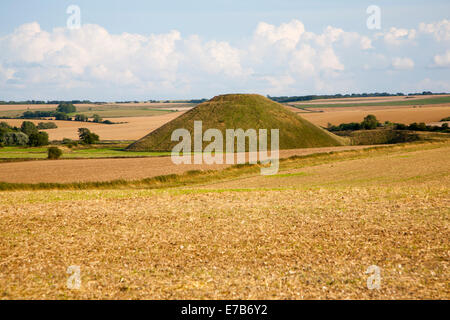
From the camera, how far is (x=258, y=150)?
6881cm

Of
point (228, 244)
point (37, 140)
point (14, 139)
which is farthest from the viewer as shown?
point (14, 139)

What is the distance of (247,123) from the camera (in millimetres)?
81062

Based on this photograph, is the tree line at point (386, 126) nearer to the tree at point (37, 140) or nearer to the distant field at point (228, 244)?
the tree at point (37, 140)

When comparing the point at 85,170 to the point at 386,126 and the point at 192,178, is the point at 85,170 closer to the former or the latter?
the point at 192,178

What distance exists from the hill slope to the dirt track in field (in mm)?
23733

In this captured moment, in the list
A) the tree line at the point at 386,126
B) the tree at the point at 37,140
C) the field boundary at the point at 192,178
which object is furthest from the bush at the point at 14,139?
the tree line at the point at 386,126

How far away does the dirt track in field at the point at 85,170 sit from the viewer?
122 ft

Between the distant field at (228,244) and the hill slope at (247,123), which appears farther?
the hill slope at (247,123)

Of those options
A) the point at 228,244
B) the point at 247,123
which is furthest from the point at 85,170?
the point at 247,123

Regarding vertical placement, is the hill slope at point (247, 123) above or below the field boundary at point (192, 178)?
above

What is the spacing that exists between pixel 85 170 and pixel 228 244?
3195cm

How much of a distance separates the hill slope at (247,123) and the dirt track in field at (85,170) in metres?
23.7
